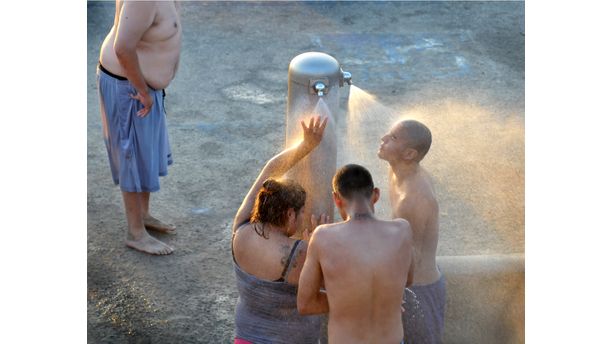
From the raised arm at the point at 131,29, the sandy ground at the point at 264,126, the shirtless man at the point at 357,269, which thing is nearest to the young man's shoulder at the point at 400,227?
the shirtless man at the point at 357,269

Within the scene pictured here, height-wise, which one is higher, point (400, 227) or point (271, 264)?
point (400, 227)

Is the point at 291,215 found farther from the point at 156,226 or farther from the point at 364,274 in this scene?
the point at 156,226

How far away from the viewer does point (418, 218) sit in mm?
3715

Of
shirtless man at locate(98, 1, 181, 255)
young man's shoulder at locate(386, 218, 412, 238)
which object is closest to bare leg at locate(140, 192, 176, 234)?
shirtless man at locate(98, 1, 181, 255)

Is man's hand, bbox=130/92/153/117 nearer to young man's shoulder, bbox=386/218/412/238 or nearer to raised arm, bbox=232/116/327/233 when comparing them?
raised arm, bbox=232/116/327/233

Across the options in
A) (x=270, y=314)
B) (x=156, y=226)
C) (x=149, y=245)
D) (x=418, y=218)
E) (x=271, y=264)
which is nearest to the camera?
(x=271, y=264)

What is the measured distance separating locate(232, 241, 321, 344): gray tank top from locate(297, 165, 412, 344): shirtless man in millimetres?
174

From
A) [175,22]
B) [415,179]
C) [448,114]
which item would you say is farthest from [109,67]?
[448,114]

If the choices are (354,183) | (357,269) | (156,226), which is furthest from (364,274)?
(156,226)

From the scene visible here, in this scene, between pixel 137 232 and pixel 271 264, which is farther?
pixel 137 232

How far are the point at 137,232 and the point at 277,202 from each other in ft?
6.80

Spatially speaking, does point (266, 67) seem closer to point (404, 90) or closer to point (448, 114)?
point (404, 90)

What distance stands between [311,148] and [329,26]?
5.66 metres

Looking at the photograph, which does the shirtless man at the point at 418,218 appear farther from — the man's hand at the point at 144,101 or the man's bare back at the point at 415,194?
the man's hand at the point at 144,101
